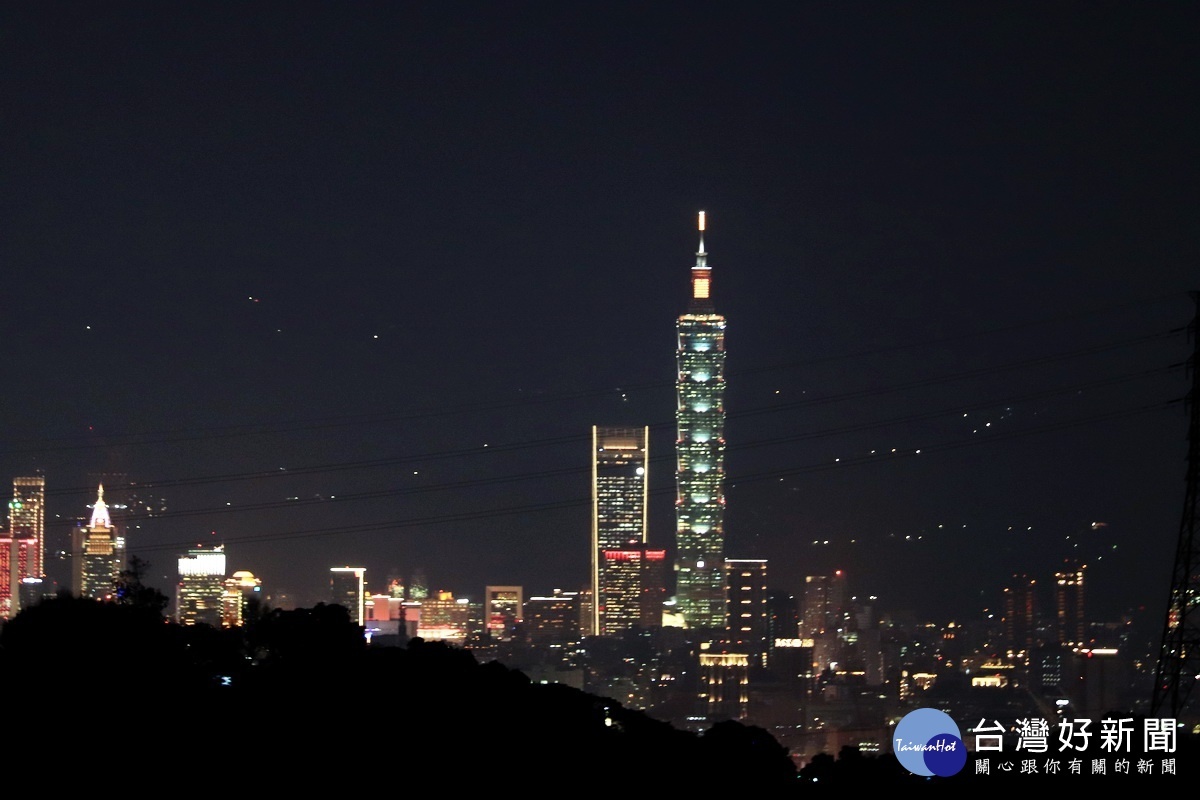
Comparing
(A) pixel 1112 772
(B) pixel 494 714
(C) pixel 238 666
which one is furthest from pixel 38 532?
(A) pixel 1112 772

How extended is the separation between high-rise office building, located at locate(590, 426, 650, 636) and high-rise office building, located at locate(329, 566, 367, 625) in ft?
100

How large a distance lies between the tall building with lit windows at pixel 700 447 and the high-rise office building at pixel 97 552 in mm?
84849

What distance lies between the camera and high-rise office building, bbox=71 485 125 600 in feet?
263

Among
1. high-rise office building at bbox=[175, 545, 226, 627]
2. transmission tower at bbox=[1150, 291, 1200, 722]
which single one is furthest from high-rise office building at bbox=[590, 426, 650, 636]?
transmission tower at bbox=[1150, 291, 1200, 722]

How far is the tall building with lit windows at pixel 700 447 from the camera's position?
592ft

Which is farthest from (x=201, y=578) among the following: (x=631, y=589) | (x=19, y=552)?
(x=631, y=589)

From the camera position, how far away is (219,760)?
861 inches

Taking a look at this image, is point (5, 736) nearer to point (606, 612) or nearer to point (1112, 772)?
point (1112, 772)

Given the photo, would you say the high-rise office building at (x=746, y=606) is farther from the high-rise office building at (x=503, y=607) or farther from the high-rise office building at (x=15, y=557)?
the high-rise office building at (x=15, y=557)

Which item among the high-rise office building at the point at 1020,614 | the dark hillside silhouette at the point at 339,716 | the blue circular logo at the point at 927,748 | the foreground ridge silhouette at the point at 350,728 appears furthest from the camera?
the high-rise office building at the point at 1020,614

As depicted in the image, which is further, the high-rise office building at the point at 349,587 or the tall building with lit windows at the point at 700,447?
the tall building with lit windows at the point at 700,447

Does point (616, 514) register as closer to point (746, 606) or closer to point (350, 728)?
point (746, 606)

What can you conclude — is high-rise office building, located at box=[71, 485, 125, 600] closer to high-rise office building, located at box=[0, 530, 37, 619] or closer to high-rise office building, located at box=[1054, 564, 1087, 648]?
high-rise office building, located at box=[0, 530, 37, 619]

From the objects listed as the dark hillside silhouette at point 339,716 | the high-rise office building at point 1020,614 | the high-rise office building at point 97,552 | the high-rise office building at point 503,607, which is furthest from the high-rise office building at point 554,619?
the dark hillside silhouette at point 339,716
